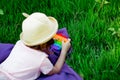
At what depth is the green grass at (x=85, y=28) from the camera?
424 centimetres

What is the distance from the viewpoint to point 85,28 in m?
4.66

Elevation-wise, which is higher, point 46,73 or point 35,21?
point 35,21

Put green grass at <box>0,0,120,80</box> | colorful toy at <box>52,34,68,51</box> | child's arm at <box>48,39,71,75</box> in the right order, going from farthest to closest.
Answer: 1. green grass at <box>0,0,120,80</box>
2. colorful toy at <box>52,34,68,51</box>
3. child's arm at <box>48,39,71,75</box>

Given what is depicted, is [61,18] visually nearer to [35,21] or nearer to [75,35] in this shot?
[75,35]

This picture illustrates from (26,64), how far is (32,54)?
85 mm

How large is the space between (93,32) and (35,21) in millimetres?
972

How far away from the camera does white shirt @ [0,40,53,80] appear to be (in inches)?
147

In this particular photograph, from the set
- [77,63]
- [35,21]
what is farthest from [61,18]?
[35,21]

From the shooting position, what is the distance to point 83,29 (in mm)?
4648

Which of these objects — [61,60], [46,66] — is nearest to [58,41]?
[61,60]

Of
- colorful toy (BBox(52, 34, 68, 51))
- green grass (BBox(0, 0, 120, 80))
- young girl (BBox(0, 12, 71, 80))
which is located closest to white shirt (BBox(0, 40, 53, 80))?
young girl (BBox(0, 12, 71, 80))

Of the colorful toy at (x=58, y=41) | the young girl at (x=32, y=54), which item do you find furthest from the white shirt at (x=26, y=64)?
the colorful toy at (x=58, y=41)

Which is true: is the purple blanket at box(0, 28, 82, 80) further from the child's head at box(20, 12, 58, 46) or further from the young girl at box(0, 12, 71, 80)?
the child's head at box(20, 12, 58, 46)

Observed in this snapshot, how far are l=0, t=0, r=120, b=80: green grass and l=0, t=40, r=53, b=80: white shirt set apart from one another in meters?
0.53
